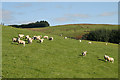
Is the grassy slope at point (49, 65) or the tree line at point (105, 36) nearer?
the grassy slope at point (49, 65)

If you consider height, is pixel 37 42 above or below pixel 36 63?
above

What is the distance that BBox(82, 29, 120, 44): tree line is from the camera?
9819 cm

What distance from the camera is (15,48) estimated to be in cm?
3703

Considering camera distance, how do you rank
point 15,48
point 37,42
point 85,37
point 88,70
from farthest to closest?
point 85,37
point 37,42
point 15,48
point 88,70

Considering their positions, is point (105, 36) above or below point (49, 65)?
above

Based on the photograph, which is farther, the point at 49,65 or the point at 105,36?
the point at 105,36

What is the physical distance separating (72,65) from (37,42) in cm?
1695

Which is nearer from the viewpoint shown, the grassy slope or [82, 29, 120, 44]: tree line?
the grassy slope

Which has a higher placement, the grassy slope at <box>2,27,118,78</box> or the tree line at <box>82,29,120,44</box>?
the tree line at <box>82,29,120,44</box>

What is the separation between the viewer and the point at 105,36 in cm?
9919

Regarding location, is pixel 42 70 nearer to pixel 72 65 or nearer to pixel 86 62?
pixel 72 65

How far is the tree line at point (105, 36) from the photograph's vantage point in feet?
322

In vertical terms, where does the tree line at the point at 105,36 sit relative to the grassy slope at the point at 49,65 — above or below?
above

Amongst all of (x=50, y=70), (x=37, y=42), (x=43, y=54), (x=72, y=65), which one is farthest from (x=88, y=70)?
(x=37, y=42)
